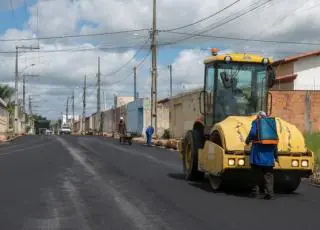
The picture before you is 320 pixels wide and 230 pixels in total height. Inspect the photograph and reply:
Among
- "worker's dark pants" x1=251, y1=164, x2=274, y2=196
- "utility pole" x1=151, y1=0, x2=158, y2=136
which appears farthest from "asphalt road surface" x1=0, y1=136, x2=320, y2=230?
"utility pole" x1=151, y1=0, x2=158, y2=136

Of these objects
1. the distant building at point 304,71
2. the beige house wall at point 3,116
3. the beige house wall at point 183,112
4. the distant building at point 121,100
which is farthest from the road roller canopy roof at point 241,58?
the distant building at point 121,100

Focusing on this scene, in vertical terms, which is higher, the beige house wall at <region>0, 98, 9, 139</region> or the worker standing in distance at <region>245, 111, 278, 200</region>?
the beige house wall at <region>0, 98, 9, 139</region>

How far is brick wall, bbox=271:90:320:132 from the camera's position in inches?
1387

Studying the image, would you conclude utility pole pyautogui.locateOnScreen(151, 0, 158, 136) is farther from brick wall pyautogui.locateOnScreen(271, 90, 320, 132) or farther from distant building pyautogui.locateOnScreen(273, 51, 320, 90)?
brick wall pyautogui.locateOnScreen(271, 90, 320, 132)

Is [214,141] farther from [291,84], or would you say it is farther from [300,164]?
[291,84]

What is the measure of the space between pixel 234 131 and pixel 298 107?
23698 millimetres

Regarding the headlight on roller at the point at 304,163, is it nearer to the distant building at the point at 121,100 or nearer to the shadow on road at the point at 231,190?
the shadow on road at the point at 231,190

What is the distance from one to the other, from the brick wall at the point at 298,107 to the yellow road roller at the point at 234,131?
19.7 meters

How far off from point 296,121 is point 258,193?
75.4ft

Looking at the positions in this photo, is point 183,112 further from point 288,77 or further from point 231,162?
point 231,162

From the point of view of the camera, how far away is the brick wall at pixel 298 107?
35.2 meters

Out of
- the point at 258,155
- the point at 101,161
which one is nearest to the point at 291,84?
the point at 101,161

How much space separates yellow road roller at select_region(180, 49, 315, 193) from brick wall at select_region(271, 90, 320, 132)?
1967 centimetres

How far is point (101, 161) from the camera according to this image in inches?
887
